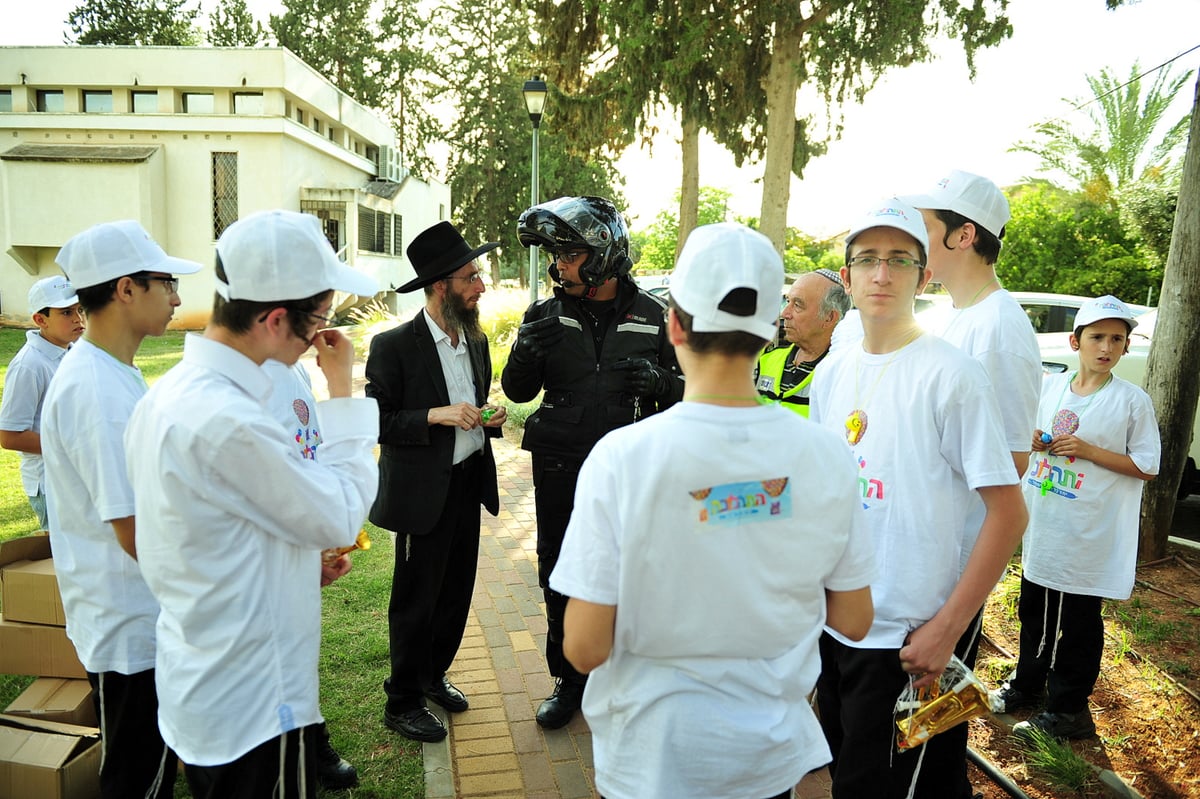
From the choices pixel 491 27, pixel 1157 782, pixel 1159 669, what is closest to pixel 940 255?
pixel 1157 782

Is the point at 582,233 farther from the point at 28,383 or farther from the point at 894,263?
the point at 28,383

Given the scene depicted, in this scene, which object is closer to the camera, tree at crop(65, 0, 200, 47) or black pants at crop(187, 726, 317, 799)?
black pants at crop(187, 726, 317, 799)

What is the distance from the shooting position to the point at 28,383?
4.20 metres

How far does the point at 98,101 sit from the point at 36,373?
2631 cm

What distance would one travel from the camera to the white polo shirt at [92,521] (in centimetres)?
241

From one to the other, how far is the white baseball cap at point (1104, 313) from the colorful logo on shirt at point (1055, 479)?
76 cm

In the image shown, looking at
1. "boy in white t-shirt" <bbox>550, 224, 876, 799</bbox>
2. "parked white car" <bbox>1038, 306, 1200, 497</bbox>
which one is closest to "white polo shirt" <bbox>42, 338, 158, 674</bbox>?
"boy in white t-shirt" <bbox>550, 224, 876, 799</bbox>

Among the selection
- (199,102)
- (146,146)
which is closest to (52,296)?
(146,146)

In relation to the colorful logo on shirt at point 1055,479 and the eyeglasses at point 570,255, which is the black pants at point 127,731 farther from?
the colorful logo on shirt at point 1055,479

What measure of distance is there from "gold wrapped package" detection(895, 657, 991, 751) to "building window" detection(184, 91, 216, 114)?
2778 cm

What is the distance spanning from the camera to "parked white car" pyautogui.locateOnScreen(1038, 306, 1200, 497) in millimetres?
7555

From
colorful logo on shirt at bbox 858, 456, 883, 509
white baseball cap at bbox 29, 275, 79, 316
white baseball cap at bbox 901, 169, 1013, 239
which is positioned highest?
white baseball cap at bbox 901, 169, 1013, 239

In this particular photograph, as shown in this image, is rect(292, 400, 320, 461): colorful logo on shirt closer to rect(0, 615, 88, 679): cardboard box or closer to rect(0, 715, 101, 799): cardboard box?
rect(0, 715, 101, 799): cardboard box

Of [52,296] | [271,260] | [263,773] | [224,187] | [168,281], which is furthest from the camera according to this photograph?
[224,187]
